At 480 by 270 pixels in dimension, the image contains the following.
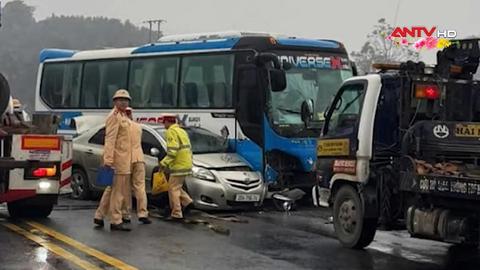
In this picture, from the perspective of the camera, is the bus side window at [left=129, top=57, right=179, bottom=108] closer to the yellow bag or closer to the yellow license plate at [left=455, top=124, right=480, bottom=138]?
the yellow bag

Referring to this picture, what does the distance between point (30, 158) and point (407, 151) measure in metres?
4.98

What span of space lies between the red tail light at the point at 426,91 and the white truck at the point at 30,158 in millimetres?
4869

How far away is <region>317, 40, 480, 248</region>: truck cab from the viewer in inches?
319

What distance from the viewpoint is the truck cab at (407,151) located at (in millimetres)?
8102

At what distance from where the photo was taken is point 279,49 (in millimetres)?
14414

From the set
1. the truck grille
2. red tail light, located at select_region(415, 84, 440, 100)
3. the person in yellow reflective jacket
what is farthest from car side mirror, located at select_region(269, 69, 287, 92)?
red tail light, located at select_region(415, 84, 440, 100)

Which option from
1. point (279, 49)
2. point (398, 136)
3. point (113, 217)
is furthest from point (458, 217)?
point (279, 49)

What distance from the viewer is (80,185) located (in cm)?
1423

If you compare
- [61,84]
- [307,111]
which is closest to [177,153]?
[307,111]

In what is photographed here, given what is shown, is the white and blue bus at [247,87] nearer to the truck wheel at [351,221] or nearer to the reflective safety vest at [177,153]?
the reflective safety vest at [177,153]

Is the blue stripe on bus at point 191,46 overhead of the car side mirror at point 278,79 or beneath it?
overhead

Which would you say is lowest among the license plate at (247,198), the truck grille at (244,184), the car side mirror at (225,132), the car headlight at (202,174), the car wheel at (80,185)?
the car wheel at (80,185)

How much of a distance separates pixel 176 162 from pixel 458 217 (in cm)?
466

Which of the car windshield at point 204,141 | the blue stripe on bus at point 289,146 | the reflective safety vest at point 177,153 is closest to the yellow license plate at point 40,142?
the reflective safety vest at point 177,153
